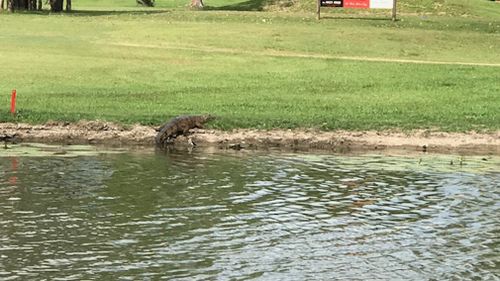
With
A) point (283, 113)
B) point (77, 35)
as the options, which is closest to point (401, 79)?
point (283, 113)

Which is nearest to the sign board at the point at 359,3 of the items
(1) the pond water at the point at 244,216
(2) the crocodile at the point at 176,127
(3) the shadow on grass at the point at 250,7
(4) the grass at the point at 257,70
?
(4) the grass at the point at 257,70

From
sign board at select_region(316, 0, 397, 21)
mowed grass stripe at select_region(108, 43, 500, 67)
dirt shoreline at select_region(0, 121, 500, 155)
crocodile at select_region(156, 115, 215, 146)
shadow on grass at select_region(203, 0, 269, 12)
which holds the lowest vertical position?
dirt shoreline at select_region(0, 121, 500, 155)

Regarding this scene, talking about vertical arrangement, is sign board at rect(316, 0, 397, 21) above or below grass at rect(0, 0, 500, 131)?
above

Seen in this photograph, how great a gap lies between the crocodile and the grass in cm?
54

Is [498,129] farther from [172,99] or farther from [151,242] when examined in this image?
[151,242]

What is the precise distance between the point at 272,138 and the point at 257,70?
9.45m

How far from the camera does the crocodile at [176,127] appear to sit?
60.4 ft

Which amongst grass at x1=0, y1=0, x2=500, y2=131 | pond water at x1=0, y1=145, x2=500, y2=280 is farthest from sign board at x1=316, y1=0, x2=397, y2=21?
pond water at x1=0, y1=145, x2=500, y2=280

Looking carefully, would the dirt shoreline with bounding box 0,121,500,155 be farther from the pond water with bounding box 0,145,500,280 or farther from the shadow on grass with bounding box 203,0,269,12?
the shadow on grass with bounding box 203,0,269,12

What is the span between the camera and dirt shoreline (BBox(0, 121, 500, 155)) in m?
18.5

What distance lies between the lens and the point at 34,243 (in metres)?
10.4

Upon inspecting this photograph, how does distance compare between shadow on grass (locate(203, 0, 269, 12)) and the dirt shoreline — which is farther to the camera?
shadow on grass (locate(203, 0, 269, 12))

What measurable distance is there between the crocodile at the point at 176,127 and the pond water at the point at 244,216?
3.97ft

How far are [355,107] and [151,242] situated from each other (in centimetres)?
1241
